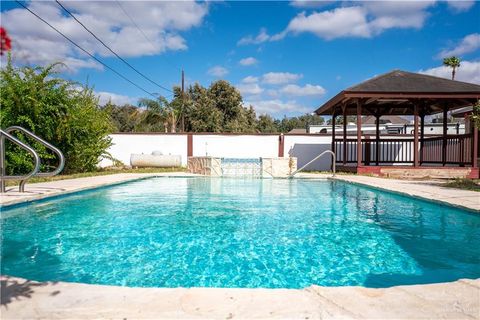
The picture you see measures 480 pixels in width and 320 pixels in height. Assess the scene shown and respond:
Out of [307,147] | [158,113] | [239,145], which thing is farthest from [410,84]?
[158,113]

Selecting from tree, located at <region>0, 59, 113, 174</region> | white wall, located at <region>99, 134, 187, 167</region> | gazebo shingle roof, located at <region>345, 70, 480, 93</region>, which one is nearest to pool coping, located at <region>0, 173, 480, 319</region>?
tree, located at <region>0, 59, 113, 174</region>

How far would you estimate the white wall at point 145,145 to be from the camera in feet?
57.1

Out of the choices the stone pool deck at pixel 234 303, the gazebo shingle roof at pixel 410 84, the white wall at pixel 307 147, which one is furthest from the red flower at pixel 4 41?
the white wall at pixel 307 147

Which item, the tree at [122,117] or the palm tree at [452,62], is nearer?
the palm tree at [452,62]

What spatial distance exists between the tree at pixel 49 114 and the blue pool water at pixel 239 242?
13.7 feet

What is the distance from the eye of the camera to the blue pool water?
3312 mm

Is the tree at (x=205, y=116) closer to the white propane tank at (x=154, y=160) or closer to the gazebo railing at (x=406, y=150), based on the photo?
the white propane tank at (x=154, y=160)

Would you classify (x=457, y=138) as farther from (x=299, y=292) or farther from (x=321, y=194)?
(x=299, y=292)

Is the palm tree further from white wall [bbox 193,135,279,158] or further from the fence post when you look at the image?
the fence post

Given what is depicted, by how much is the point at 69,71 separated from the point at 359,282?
11782 millimetres

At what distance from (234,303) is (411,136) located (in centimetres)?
1746

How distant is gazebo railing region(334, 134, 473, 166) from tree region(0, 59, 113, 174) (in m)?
11.2

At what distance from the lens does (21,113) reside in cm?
1023

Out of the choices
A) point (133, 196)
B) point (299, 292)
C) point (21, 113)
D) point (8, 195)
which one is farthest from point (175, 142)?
point (299, 292)
